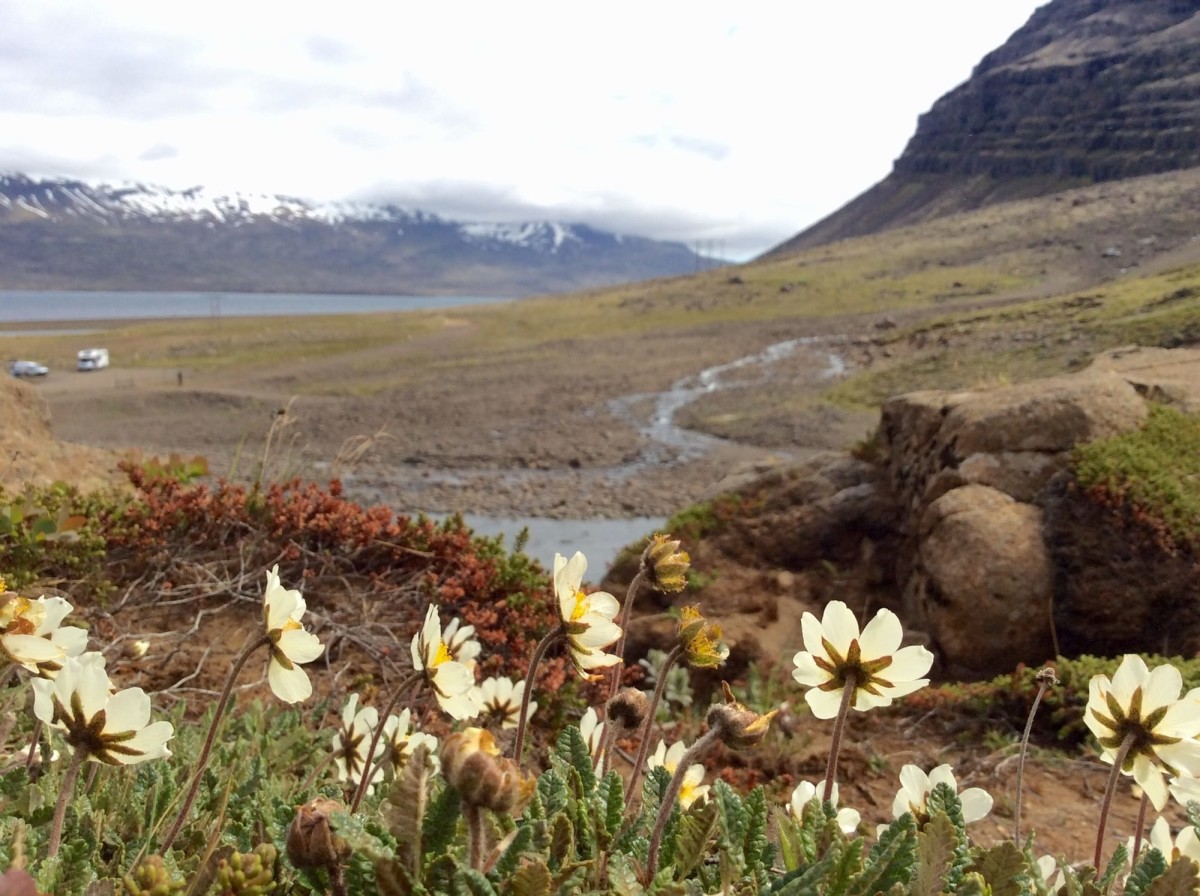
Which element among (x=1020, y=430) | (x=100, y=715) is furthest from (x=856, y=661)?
(x=1020, y=430)

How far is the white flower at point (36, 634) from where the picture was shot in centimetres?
157

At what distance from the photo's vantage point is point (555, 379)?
3281 centimetres

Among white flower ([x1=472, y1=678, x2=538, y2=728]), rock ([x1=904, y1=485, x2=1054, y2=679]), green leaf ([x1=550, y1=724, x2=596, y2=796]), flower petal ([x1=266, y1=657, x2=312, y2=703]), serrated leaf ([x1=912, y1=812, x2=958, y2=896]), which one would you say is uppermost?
flower petal ([x1=266, y1=657, x2=312, y2=703])

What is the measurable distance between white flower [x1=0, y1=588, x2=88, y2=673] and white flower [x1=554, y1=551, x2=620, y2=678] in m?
0.95

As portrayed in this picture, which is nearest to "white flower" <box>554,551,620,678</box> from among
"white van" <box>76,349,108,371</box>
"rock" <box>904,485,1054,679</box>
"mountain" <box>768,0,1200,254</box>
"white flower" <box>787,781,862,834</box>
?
"white flower" <box>787,781,862,834</box>

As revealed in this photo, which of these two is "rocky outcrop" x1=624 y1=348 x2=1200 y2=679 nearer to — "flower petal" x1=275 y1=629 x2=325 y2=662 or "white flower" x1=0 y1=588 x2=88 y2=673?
"flower petal" x1=275 y1=629 x2=325 y2=662

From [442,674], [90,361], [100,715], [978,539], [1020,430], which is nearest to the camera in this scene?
[100,715]

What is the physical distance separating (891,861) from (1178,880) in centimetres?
47

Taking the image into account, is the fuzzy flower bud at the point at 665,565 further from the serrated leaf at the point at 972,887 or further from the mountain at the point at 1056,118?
the mountain at the point at 1056,118

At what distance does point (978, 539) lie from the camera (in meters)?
4.92

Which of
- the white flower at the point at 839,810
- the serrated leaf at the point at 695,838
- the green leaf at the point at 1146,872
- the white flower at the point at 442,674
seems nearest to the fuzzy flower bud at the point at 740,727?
the serrated leaf at the point at 695,838

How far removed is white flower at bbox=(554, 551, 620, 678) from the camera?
1677 millimetres

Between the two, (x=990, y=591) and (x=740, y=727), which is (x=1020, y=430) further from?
(x=740, y=727)

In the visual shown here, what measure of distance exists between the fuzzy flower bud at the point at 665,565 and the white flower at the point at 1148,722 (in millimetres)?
856
